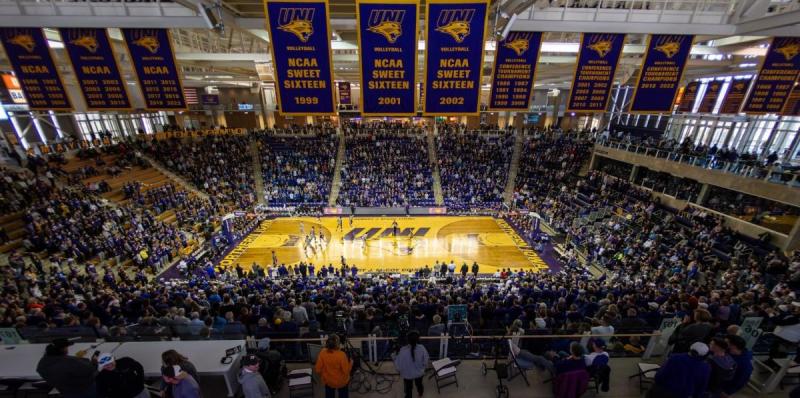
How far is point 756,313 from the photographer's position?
7.47 metres

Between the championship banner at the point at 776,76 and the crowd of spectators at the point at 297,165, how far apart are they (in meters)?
25.2

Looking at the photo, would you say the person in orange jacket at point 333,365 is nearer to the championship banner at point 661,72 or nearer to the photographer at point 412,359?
the photographer at point 412,359

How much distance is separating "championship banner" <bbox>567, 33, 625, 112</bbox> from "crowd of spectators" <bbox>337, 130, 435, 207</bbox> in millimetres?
17273

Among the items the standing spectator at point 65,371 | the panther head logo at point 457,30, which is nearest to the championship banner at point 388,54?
the panther head logo at point 457,30

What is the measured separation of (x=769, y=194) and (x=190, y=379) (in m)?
23.8

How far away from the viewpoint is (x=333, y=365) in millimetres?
4594

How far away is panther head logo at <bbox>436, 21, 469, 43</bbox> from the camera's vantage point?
8734 mm

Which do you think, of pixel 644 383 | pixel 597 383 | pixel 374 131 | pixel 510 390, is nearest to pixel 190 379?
pixel 510 390

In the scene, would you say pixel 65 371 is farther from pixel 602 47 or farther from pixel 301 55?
pixel 602 47

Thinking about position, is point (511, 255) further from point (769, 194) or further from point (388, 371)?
point (388, 371)

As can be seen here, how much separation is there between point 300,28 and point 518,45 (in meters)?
6.67

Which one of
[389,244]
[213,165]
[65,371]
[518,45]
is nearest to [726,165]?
[518,45]

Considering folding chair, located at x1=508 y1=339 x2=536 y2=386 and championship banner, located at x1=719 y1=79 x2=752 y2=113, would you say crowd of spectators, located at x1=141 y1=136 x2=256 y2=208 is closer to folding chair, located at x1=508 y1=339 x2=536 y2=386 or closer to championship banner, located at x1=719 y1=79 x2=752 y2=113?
folding chair, located at x1=508 y1=339 x2=536 y2=386

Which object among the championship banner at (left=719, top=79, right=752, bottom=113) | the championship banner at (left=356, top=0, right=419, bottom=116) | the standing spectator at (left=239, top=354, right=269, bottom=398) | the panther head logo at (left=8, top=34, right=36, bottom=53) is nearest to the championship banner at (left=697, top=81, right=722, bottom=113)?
the championship banner at (left=719, top=79, right=752, bottom=113)
